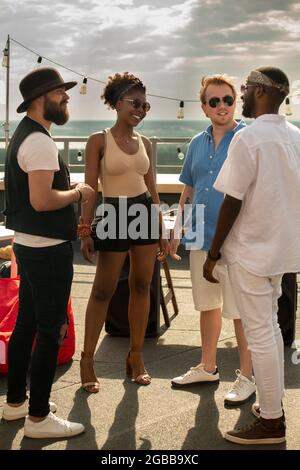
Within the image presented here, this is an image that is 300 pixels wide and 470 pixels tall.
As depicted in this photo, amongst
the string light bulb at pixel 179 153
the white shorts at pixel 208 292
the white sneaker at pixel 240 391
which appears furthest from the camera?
the string light bulb at pixel 179 153

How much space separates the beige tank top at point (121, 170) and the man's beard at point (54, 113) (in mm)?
657

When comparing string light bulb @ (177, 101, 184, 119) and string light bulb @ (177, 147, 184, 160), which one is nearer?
string light bulb @ (177, 147, 184, 160)

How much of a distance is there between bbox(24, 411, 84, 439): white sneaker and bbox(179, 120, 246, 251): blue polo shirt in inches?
45.3

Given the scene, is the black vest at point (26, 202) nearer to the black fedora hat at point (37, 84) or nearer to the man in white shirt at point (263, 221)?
the black fedora hat at point (37, 84)

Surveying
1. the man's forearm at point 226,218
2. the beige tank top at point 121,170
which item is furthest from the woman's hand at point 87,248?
the man's forearm at point 226,218

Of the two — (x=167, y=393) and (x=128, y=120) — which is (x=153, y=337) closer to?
(x=167, y=393)

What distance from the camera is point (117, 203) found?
3.97 m

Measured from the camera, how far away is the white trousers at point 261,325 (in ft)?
10.4

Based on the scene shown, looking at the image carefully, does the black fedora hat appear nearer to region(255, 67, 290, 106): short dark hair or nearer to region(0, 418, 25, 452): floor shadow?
region(255, 67, 290, 106): short dark hair

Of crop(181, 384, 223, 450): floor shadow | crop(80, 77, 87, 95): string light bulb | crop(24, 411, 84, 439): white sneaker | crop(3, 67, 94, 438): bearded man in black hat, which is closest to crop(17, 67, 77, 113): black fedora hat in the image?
crop(3, 67, 94, 438): bearded man in black hat

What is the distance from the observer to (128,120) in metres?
3.96

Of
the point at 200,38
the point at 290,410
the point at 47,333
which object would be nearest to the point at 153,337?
the point at 290,410

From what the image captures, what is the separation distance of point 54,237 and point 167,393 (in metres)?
1.25

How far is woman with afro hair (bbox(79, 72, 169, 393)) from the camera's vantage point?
154 inches
